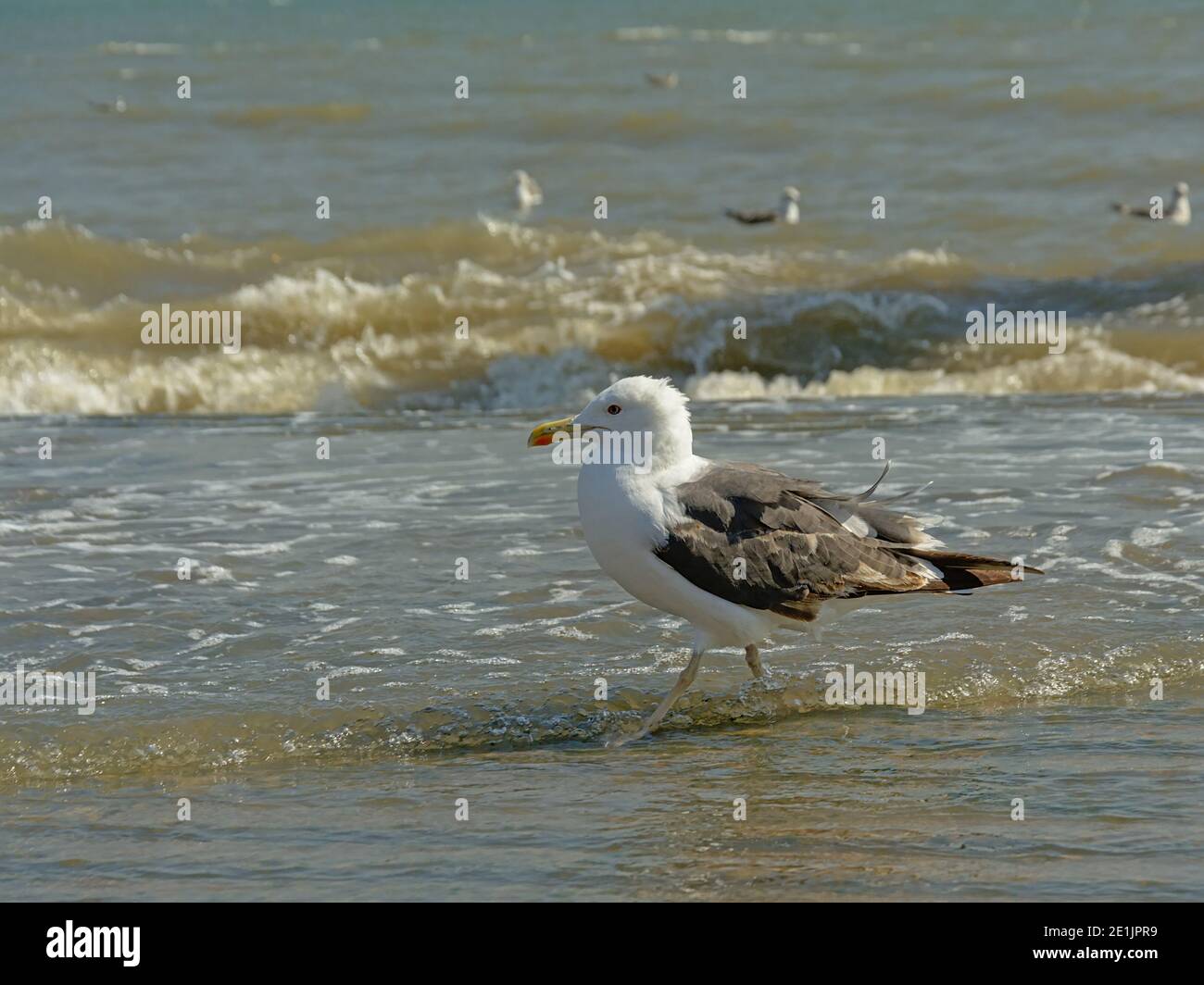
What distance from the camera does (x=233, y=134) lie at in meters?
26.3

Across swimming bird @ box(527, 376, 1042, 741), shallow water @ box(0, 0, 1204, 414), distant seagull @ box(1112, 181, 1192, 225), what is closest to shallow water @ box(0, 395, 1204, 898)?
swimming bird @ box(527, 376, 1042, 741)

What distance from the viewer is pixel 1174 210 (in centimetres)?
2052

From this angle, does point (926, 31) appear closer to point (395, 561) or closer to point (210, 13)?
point (210, 13)

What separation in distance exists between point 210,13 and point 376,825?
47297 mm

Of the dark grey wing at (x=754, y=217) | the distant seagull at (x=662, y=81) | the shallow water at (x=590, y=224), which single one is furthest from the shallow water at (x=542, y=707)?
the distant seagull at (x=662, y=81)

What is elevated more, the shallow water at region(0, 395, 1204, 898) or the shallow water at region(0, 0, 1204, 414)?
the shallow water at region(0, 0, 1204, 414)

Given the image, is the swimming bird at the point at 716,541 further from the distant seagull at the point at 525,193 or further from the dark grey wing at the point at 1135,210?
the distant seagull at the point at 525,193

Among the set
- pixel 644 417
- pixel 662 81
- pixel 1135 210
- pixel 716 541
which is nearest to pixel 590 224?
pixel 1135 210

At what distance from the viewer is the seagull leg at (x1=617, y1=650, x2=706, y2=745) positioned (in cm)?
636

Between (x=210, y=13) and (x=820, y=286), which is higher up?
(x=210, y=13)

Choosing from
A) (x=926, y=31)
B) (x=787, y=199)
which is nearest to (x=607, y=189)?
(x=787, y=199)

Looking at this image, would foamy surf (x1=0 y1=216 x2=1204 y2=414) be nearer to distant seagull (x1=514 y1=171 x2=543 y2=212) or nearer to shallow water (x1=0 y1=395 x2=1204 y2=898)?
distant seagull (x1=514 y1=171 x2=543 y2=212)

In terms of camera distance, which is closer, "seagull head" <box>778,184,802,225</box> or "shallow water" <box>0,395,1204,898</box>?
"shallow water" <box>0,395,1204,898</box>

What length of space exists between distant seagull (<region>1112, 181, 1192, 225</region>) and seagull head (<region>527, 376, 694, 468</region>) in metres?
15.3
